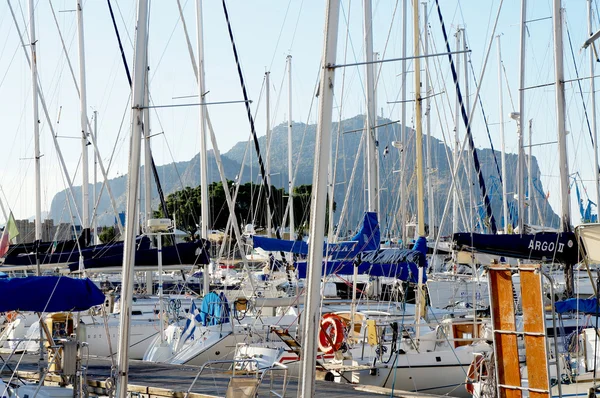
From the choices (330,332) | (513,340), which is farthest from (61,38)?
(513,340)

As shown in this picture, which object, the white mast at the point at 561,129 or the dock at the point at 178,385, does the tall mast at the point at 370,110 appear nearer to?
Result: the white mast at the point at 561,129

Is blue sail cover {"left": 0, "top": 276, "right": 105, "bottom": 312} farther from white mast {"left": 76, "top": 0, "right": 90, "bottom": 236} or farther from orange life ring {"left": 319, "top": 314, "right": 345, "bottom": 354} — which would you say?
white mast {"left": 76, "top": 0, "right": 90, "bottom": 236}

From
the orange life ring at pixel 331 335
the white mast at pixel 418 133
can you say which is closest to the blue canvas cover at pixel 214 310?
the orange life ring at pixel 331 335

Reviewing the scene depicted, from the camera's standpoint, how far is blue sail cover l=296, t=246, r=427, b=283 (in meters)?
19.7

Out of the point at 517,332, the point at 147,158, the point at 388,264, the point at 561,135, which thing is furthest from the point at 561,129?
the point at 517,332

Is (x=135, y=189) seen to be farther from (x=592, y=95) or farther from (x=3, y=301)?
(x=592, y=95)

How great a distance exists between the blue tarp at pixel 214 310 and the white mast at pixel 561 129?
8.92 metres

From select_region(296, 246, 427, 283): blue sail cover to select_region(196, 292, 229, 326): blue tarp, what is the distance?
2845 millimetres

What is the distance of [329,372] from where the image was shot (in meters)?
17.8

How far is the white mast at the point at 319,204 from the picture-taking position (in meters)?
9.54

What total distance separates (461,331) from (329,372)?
381 cm

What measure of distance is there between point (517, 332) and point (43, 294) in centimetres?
761

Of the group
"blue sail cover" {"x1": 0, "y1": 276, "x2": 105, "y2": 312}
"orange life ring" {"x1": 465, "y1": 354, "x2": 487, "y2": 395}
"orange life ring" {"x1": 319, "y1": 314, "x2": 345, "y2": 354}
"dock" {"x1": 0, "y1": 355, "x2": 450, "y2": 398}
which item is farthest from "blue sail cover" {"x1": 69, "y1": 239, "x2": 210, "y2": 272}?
"orange life ring" {"x1": 465, "y1": 354, "x2": 487, "y2": 395}

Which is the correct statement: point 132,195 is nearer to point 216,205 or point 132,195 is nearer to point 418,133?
point 418,133
